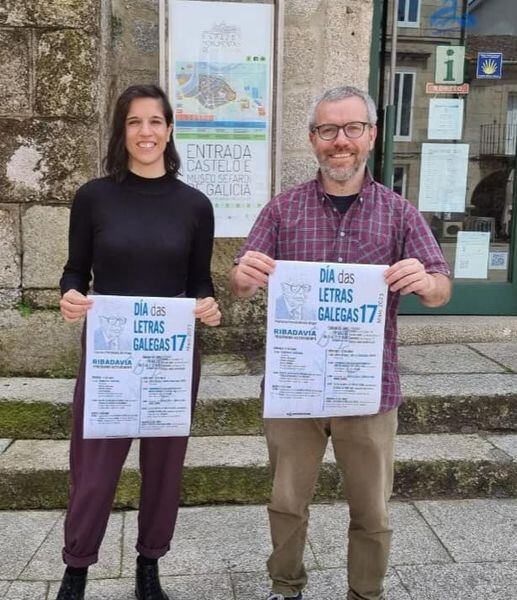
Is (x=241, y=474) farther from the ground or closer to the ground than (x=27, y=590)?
farther from the ground

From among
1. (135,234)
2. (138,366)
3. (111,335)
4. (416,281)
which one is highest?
(135,234)

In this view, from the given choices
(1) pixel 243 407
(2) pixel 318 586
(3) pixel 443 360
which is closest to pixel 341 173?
(2) pixel 318 586

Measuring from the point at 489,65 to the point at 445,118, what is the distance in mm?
501

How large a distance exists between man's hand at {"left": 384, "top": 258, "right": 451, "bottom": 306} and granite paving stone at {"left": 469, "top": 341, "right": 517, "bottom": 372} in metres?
2.44

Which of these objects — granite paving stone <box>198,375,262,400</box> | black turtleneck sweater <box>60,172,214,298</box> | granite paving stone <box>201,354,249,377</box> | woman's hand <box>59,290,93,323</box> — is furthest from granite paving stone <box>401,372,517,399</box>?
woman's hand <box>59,290,93,323</box>

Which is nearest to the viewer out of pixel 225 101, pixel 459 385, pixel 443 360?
pixel 459 385

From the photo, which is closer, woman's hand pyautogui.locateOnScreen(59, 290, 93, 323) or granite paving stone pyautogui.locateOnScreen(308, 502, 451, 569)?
woman's hand pyautogui.locateOnScreen(59, 290, 93, 323)

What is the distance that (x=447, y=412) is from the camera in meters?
3.97

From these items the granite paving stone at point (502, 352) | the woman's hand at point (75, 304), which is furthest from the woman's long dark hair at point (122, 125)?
the granite paving stone at point (502, 352)

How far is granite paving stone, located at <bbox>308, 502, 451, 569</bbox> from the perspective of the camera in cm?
304

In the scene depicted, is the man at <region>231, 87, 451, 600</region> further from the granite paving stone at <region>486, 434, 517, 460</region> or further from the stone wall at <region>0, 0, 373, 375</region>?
the stone wall at <region>0, 0, 373, 375</region>

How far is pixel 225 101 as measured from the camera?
4.34 m

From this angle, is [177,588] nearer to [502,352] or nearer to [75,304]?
[75,304]

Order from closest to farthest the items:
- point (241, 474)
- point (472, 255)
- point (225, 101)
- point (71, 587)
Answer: point (71, 587) → point (241, 474) → point (225, 101) → point (472, 255)
